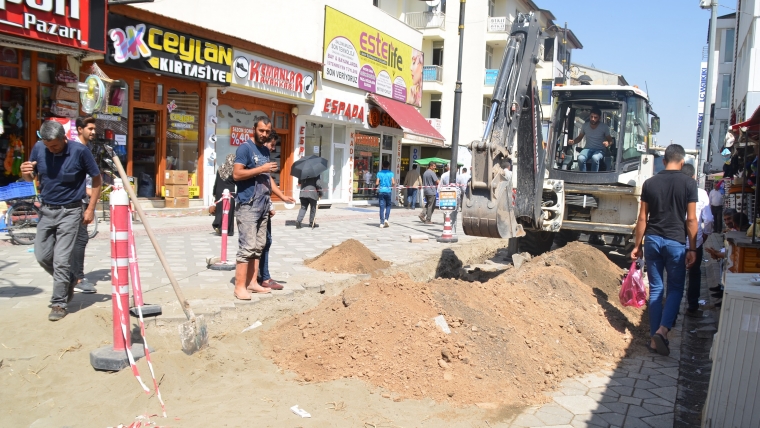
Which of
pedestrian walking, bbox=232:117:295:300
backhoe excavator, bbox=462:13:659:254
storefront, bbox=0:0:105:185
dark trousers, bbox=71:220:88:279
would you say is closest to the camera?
pedestrian walking, bbox=232:117:295:300

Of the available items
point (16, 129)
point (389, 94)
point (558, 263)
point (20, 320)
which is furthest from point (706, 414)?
point (389, 94)

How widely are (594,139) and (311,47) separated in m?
11.2

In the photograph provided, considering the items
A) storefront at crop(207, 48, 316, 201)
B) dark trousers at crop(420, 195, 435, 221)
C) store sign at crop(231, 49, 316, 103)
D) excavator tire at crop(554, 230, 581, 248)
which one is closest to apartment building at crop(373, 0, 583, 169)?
storefront at crop(207, 48, 316, 201)

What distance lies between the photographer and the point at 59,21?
10.8 meters

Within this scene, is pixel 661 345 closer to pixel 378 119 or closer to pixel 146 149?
pixel 146 149

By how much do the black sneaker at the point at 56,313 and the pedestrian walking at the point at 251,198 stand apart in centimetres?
165

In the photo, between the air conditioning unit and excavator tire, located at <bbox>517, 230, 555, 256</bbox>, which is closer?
the air conditioning unit

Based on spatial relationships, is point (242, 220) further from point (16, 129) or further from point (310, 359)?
point (16, 129)

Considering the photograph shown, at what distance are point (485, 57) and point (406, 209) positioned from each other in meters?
17.1

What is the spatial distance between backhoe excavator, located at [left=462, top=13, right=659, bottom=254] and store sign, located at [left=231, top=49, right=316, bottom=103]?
893cm

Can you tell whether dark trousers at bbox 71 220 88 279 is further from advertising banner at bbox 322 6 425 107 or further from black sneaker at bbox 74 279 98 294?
advertising banner at bbox 322 6 425 107

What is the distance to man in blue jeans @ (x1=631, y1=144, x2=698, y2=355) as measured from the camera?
226 inches

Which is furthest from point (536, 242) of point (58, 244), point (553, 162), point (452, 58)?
point (452, 58)

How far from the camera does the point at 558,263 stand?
317 inches
